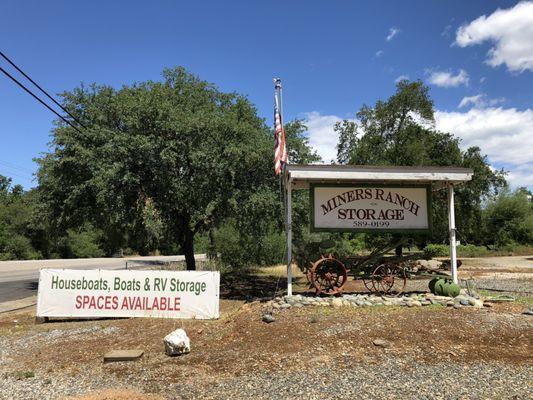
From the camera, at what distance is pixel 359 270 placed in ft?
42.7

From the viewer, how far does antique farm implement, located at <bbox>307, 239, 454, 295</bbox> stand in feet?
40.5

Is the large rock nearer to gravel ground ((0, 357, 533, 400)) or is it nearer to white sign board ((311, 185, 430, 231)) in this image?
gravel ground ((0, 357, 533, 400))

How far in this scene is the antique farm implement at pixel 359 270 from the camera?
12344mm

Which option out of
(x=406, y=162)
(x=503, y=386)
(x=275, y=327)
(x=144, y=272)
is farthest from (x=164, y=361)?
(x=406, y=162)

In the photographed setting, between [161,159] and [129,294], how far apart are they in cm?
525

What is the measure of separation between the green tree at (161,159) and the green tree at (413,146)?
16.1 meters

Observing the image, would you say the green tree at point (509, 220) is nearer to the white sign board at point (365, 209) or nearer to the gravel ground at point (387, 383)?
the white sign board at point (365, 209)

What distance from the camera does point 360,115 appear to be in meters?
35.5

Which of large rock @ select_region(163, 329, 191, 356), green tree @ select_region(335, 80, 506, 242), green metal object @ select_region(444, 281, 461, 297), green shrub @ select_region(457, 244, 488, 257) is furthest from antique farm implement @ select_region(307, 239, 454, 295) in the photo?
green shrub @ select_region(457, 244, 488, 257)

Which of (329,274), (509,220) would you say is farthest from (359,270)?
(509,220)

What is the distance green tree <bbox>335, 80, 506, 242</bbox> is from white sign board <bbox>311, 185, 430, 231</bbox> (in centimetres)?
1871

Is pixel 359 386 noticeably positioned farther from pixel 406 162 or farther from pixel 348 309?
pixel 406 162

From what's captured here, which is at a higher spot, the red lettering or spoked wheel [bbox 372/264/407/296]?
spoked wheel [bbox 372/264/407/296]

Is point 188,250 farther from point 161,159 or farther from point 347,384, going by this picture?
point 347,384
